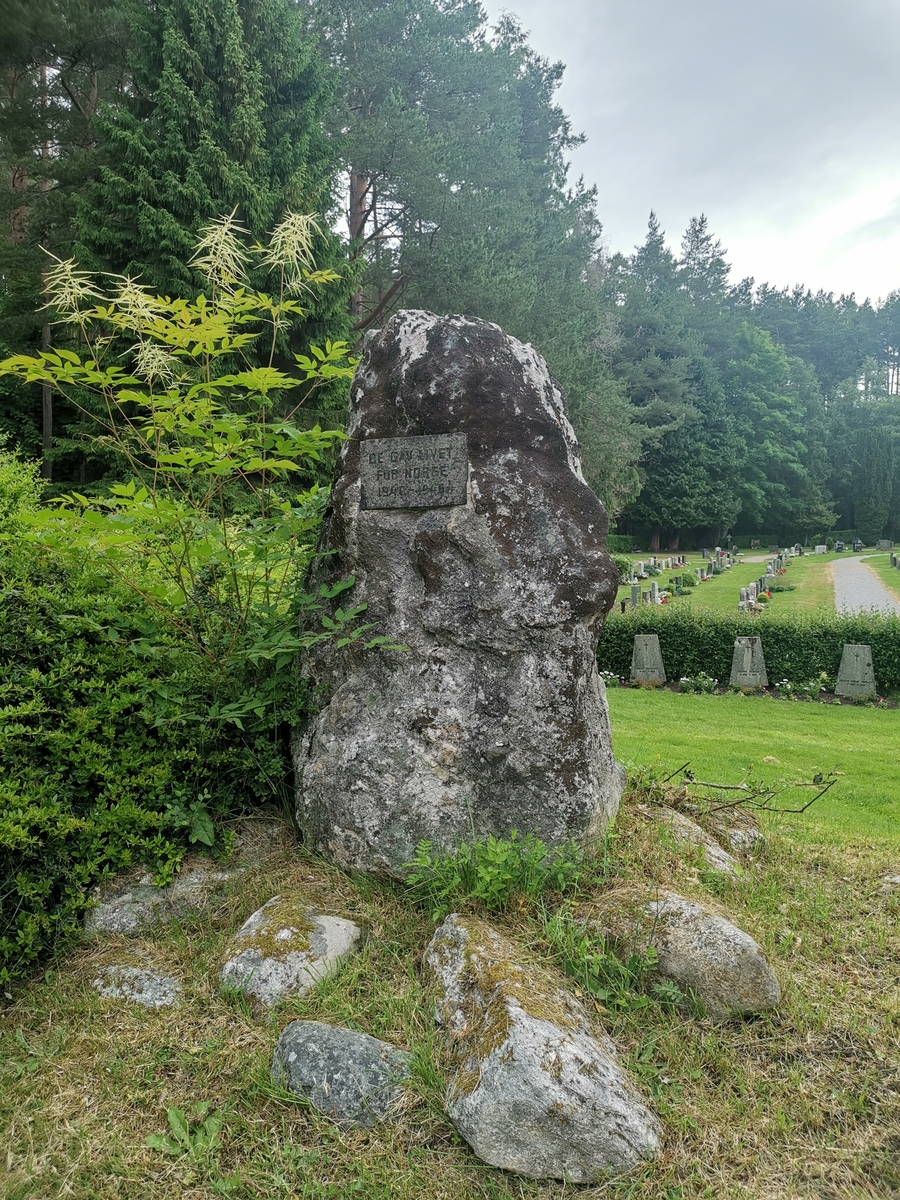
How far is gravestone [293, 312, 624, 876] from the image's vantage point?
347 centimetres

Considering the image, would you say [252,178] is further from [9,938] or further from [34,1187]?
[34,1187]

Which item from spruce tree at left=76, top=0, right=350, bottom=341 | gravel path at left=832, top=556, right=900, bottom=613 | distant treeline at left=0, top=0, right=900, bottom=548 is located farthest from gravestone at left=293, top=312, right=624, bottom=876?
gravel path at left=832, top=556, right=900, bottom=613

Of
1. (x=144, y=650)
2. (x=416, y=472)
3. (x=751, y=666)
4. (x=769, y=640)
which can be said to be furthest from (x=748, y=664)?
(x=144, y=650)

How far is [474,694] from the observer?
357cm

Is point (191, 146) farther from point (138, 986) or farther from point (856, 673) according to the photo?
point (856, 673)

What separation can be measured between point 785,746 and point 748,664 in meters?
4.10

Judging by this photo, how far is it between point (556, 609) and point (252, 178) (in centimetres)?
1169

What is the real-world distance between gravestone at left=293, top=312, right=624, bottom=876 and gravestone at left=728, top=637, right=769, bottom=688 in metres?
8.63

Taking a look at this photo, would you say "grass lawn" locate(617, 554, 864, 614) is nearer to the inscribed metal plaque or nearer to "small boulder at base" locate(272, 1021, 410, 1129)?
the inscribed metal plaque

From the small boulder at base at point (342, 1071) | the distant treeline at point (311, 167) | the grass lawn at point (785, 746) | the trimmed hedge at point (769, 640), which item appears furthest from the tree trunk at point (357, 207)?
the small boulder at base at point (342, 1071)

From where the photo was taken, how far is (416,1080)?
8.30 feet

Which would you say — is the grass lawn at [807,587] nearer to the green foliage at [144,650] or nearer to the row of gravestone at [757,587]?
the row of gravestone at [757,587]

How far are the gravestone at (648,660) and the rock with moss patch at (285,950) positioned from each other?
32.3ft

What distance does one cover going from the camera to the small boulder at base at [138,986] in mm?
2916
